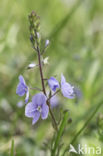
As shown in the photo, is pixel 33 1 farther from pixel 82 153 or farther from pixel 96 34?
pixel 82 153

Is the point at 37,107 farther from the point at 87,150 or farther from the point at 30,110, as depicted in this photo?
the point at 87,150

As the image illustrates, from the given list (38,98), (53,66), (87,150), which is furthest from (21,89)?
(53,66)

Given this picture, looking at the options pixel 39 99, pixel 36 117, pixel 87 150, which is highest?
pixel 39 99

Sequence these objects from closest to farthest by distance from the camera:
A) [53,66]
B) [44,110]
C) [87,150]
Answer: [44,110]
[87,150]
[53,66]

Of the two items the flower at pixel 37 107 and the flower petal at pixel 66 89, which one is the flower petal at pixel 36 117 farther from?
the flower petal at pixel 66 89

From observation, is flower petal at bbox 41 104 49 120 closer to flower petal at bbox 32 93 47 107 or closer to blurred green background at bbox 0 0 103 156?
flower petal at bbox 32 93 47 107

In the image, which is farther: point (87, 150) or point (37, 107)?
point (87, 150)

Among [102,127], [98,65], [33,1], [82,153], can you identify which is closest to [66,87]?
[102,127]
